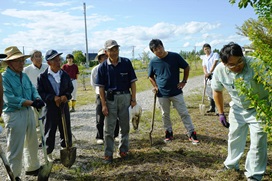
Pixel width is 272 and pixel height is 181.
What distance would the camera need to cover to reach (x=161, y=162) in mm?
4520

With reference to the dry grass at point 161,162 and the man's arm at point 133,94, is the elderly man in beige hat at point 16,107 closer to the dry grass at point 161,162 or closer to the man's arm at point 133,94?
the dry grass at point 161,162

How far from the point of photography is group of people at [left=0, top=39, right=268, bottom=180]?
3477 millimetres

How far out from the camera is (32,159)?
4.16 metres

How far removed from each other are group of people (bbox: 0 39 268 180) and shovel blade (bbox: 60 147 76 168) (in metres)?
0.38


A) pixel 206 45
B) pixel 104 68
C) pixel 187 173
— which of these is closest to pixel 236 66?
pixel 187 173

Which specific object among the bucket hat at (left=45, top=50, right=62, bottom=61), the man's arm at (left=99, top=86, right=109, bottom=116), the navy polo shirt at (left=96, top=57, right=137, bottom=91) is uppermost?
the bucket hat at (left=45, top=50, right=62, bottom=61)

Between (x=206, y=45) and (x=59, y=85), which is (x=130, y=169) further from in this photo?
(x=206, y=45)

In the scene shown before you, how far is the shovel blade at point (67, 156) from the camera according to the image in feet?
14.3

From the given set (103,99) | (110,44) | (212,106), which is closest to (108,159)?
(103,99)

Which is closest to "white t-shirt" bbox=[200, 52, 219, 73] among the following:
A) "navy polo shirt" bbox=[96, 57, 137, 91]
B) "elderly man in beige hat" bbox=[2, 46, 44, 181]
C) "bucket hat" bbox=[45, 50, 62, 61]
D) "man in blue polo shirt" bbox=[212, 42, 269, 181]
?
"navy polo shirt" bbox=[96, 57, 137, 91]

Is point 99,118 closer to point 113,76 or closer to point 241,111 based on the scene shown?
point 113,76

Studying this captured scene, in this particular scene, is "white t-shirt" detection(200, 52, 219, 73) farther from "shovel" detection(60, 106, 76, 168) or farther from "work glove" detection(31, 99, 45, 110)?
"work glove" detection(31, 99, 45, 110)

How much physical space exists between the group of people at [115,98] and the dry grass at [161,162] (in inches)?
8.4

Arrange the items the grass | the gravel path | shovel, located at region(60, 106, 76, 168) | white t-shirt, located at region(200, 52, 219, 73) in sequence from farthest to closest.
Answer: white t-shirt, located at region(200, 52, 219, 73), the gravel path, shovel, located at region(60, 106, 76, 168), the grass
